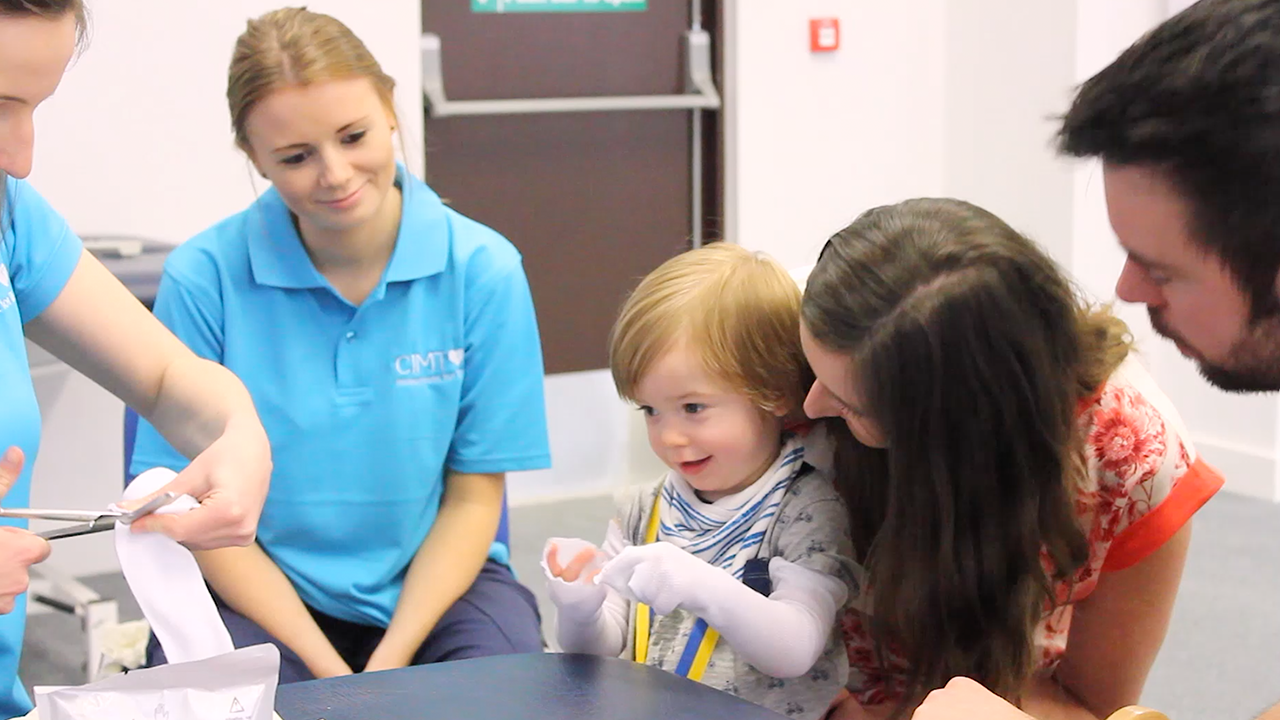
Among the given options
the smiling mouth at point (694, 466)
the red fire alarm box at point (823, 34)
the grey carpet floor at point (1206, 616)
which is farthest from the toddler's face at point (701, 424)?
the red fire alarm box at point (823, 34)

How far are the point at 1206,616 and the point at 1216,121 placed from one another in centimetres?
217

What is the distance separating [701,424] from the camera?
1389 millimetres

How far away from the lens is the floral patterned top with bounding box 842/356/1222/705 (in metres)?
1.30

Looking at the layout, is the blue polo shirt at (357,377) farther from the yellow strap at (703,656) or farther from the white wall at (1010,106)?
the white wall at (1010,106)

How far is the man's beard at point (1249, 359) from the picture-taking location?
103 centimetres

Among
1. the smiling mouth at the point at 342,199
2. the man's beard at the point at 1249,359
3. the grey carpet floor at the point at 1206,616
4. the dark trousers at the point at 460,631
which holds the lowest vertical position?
the grey carpet floor at the point at 1206,616

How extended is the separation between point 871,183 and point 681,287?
9.03 feet

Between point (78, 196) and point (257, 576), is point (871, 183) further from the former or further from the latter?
point (257, 576)

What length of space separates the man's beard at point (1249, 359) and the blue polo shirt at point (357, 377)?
0.85 metres

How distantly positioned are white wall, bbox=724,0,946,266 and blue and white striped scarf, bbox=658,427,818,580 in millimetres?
2366

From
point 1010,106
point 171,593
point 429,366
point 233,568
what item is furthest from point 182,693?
point 1010,106

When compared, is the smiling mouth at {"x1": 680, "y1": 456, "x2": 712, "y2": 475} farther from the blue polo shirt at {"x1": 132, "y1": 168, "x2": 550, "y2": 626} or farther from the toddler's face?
the blue polo shirt at {"x1": 132, "y1": 168, "x2": 550, "y2": 626}

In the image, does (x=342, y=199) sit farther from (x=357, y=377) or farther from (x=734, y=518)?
(x=734, y=518)

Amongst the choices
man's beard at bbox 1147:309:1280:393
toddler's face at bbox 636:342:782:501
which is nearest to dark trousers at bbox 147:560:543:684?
toddler's face at bbox 636:342:782:501
